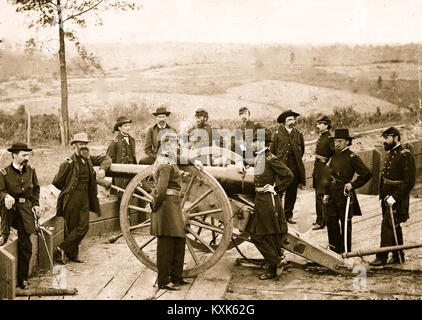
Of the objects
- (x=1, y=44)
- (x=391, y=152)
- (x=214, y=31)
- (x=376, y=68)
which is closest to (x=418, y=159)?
(x=376, y=68)

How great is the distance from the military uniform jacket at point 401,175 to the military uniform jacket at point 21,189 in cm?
405

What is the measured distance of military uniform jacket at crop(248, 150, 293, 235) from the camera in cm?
612

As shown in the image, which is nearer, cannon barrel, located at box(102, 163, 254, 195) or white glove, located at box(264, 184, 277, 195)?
white glove, located at box(264, 184, 277, 195)

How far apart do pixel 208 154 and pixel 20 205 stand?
2.11 metres

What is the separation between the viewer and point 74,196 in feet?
22.7

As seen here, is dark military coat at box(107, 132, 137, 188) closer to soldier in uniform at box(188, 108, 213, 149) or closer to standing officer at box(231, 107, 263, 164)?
soldier in uniform at box(188, 108, 213, 149)

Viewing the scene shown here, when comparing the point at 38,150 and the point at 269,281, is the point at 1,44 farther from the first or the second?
the point at 269,281

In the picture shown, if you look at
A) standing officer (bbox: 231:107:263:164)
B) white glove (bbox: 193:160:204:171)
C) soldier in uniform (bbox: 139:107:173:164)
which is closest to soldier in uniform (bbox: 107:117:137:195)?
soldier in uniform (bbox: 139:107:173:164)

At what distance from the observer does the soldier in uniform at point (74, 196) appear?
686 cm

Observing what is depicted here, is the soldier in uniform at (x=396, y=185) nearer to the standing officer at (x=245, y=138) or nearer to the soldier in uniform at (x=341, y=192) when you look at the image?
the soldier in uniform at (x=341, y=192)

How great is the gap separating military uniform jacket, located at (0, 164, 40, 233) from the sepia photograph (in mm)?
14

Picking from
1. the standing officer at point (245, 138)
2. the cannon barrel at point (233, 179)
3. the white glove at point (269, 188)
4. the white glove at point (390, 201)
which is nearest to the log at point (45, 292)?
the cannon barrel at point (233, 179)

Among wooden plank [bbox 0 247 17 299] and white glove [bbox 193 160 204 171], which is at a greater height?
white glove [bbox 193 160 204 171]

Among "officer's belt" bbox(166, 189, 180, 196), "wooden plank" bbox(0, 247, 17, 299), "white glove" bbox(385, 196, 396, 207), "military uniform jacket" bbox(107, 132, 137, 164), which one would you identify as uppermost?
"military uniform jacket" bbox(107, 132, 137, 164)
